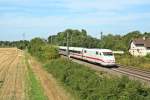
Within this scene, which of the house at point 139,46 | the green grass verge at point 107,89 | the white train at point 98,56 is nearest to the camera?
the green grass verge at point 107,89

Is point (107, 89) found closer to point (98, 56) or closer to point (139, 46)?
point (98, 56)

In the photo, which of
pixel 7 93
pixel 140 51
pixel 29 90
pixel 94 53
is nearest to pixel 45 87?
pixel 29 90

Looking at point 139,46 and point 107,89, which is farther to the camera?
point 139,46

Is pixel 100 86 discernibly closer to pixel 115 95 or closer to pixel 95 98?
pixel 95 98

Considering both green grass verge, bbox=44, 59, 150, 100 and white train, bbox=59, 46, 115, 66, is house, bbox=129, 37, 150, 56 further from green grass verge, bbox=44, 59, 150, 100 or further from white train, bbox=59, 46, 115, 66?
green grass verge, bbox=44, 59, 150, 100

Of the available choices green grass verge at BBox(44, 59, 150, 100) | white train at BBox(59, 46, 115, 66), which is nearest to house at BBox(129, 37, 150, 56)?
white train at BBox(59, 46, 115, 66)

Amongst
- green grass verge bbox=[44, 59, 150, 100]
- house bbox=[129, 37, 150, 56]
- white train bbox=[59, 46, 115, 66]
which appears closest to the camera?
green grass verge bbox=[44, 59, 150, 100]

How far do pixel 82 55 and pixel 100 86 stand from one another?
139 ft

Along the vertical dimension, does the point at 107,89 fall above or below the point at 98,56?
below

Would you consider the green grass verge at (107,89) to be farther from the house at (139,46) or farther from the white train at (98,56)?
the house at (139,46)

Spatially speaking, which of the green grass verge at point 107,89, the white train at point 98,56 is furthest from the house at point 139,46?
the green grass verge at point 107,89

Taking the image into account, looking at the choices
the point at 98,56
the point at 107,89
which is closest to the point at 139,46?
the point at 98,56

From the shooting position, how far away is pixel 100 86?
22766 mm

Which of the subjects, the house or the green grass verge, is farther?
the house
